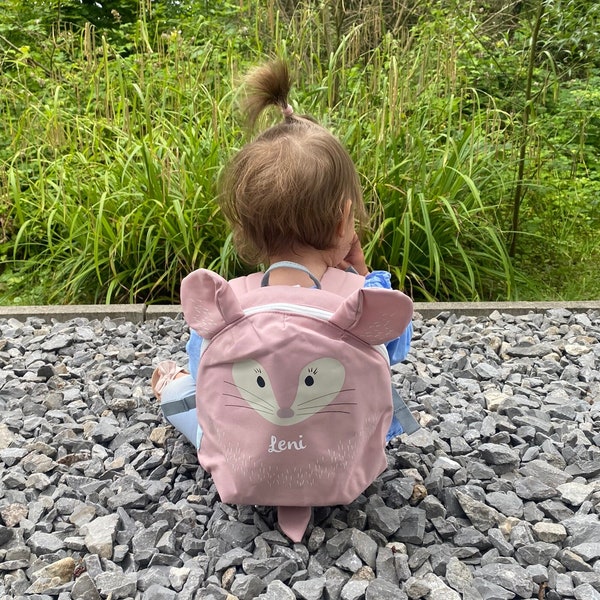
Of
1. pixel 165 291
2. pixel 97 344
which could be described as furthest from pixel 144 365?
pixel 165 291

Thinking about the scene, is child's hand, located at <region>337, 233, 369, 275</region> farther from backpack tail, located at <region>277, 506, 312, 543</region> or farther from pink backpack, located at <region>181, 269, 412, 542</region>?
backpack tail, located at <region>277, 506, 312, 543</region>

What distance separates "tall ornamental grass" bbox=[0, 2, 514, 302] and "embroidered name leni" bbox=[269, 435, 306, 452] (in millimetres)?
1900

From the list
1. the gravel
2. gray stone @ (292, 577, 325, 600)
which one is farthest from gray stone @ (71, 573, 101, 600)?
gray stone @ (292, 577, 325, 600)

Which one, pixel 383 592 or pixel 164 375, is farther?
pixel 164 375

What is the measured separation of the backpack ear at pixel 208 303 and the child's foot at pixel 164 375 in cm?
Answer: 68

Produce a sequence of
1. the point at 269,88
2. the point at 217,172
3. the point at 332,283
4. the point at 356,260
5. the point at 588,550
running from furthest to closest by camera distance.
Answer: the point at 217,172, the point at 356,260, the point at 269,88, the point at 332,283, the point at 588,550

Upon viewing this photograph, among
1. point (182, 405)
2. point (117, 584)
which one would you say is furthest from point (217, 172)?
point (117, 584)

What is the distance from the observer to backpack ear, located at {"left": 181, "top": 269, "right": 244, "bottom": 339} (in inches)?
56.9

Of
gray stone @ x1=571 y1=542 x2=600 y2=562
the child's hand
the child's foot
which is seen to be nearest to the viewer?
gray stone @ x1=571 y1=542 x2=600 y2=562

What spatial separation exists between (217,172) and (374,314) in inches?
86.1

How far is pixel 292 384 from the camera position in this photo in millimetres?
1406

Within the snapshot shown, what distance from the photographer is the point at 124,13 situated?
7887 millimetres

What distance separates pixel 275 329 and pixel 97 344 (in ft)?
5.32

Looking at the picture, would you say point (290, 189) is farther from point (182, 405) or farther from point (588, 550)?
point (588, 550)
